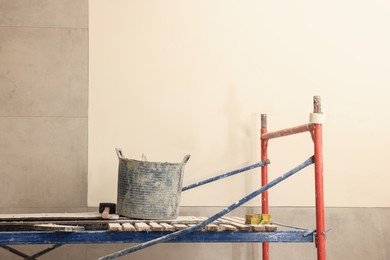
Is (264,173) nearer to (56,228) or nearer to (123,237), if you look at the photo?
(123,237)

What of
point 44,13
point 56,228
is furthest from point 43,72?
point 56,228

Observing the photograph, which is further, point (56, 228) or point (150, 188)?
point (150, 188)

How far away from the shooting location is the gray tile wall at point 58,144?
3283mm

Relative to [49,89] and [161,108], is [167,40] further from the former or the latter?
[49,89]

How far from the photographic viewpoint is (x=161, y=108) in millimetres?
3426

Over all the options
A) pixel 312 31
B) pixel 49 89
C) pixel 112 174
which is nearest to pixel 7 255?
pixel 112 174

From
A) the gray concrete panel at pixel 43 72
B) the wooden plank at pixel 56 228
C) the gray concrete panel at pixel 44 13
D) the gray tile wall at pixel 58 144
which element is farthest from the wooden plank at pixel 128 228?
the gray concrete panel at pixel 44 13

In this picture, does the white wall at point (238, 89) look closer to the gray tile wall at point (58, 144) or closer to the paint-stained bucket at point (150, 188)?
the gray tile wall at point (58, 144)

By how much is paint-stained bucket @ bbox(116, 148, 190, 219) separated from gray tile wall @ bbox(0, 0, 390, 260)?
79cm

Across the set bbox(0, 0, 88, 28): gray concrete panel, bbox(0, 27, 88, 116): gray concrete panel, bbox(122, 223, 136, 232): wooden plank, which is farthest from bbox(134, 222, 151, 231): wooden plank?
bbox(0, 0, 88, 28): gray concrete panel

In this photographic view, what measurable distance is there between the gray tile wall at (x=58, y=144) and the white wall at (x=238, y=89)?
0.08 m

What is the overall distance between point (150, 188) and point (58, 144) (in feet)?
3.44

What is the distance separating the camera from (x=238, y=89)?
350 centimetres

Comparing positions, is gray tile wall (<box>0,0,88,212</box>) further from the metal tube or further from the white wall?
the metal tube
